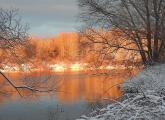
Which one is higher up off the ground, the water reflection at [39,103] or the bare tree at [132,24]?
the bare tree at [132,24]

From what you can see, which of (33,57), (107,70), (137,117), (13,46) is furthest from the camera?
(107,70)

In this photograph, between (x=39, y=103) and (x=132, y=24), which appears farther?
(x=132, y=24)

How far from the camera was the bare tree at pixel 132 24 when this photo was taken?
26547mm

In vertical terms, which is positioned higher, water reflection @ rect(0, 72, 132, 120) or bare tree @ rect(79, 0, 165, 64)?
bare tree @ rect(79, 0, 165, 64)

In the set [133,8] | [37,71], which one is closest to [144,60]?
[133,8]

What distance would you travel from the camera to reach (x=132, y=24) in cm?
2709

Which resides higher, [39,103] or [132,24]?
[132,24]

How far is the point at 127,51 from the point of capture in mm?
27578

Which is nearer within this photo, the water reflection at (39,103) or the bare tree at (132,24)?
the water reflection at (39,103)

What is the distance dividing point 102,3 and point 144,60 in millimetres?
4448

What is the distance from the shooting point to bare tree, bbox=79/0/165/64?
87.1 feet

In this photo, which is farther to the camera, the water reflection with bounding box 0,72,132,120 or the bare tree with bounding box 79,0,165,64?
the bare tree with bounding box 79,0,165,64

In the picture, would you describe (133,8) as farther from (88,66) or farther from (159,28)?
(88,66)

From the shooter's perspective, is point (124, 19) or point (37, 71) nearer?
point (37, 71)
